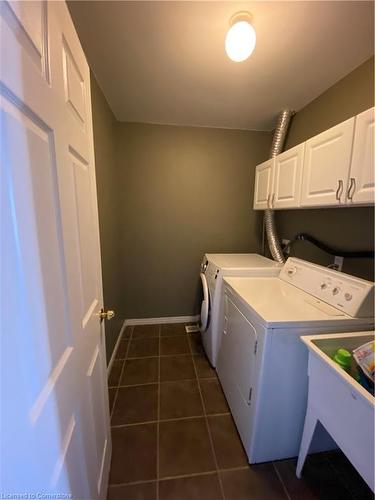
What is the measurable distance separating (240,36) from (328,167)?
34.3 inches

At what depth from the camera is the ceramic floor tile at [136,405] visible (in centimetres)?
160

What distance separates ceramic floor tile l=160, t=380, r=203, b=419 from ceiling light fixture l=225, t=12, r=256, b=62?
233 centimetres

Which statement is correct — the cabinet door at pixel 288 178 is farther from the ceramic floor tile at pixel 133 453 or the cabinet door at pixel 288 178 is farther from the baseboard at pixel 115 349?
the baseboard at pixel 115 349

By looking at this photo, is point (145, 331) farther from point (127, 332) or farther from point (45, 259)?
point (45, 259)

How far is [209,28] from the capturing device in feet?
4.06

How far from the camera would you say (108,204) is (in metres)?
2.17

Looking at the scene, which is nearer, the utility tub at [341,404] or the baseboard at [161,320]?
the utility tub at [341,404]

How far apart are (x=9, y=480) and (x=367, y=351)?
1233 mm

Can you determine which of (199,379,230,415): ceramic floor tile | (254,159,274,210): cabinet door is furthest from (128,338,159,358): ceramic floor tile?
(254,159,274,210): cabinet door

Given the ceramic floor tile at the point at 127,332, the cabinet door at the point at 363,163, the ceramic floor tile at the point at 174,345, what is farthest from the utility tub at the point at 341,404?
the ceramic floor tile at the point at 127,332

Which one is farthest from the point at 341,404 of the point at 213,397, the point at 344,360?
the point at 213,397

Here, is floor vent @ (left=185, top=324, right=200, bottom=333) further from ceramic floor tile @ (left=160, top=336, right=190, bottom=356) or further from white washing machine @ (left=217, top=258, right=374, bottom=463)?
white washing machine @ (left=217, top=258, right=374, bottom=463)

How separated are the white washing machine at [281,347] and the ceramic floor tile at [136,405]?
618 mm

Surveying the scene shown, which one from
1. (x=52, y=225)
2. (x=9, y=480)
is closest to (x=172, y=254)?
(x=52, y=225)
